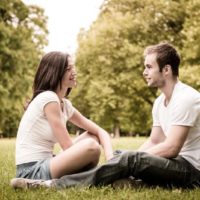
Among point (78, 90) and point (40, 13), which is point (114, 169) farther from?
point (78, 90)

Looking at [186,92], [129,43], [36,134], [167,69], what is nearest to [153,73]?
[167,69]

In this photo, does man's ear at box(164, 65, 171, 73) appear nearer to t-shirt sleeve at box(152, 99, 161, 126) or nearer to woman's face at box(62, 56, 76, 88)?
t-shirt sleeve at box(152, 99, 161, 126)

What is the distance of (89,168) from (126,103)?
Result: 28.6m

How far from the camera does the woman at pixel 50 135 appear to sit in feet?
18.2

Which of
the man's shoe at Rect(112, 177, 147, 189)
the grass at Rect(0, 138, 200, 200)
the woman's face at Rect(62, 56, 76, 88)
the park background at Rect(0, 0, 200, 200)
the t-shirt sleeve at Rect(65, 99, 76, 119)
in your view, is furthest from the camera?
the park background at Rect(0, 0, 200, 200)

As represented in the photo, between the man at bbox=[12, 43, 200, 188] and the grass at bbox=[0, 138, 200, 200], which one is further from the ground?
the man at bbox=[12, 43, 200, 188]

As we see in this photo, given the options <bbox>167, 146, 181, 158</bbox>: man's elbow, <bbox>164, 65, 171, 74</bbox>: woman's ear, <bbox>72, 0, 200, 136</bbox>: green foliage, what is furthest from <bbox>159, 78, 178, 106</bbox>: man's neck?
<bbox>72, 0, 200, 136</bbox>: green foliage

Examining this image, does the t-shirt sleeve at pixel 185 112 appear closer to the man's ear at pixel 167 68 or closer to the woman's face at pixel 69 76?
the man's ear at pixel 167 68

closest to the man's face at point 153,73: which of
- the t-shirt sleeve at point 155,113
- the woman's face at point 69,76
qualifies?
the t-shirt sleeve at point 155,113

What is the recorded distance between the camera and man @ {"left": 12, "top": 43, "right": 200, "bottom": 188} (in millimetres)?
5383

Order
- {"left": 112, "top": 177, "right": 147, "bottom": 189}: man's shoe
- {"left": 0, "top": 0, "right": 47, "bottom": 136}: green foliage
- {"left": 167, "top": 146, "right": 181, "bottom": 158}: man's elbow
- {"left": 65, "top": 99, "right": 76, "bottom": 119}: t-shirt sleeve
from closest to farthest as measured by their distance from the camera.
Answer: {"left": 167, "top": 146, "right": 181, "bottom": 158}: man's elbow < {"left": 112, "top": 177, "right": 147, "bottom": 189}: man's shoe < {"left": 65, "top": 99, "right": 76, "bottom": 119}: t-shirt sleeve < {"left": 0, "top": 0, "right": 47, "bottom": 136}: green foliage

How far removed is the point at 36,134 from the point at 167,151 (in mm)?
1537

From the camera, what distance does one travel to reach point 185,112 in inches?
212

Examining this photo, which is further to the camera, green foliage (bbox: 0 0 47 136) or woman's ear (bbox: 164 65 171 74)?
green foliage (bbox: 0 0 47 136)
